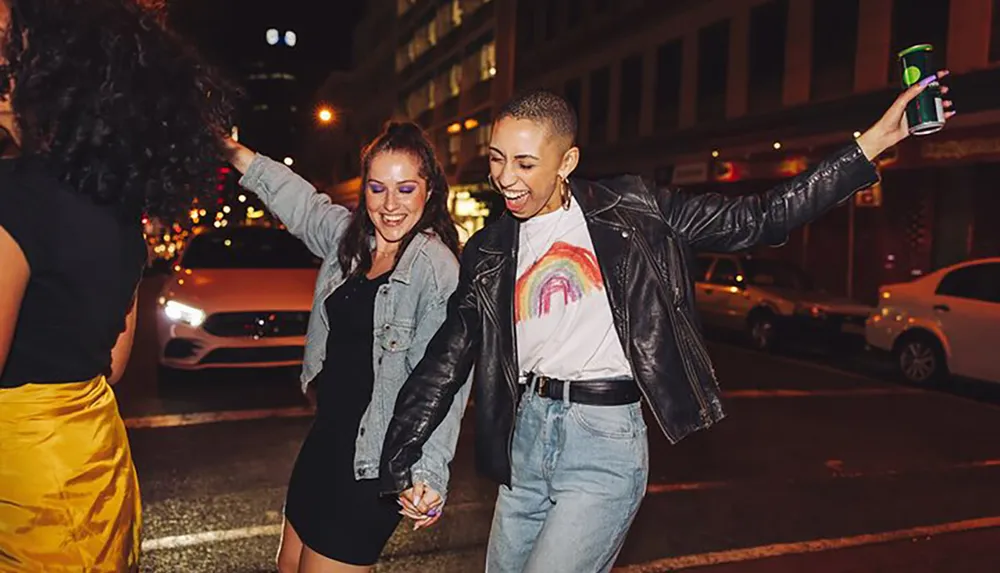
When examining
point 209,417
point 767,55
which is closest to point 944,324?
point 209,417

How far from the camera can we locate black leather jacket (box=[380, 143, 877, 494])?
9.07 feet

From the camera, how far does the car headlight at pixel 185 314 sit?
8.60m

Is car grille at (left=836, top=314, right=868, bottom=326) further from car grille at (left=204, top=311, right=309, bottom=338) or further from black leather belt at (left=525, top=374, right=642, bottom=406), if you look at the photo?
black leather belt at (left=525, top=374, right=642, bottom=406)

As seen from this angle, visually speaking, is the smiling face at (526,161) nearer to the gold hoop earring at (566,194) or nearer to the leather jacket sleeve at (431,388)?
the gold hoop earring at (566,194)

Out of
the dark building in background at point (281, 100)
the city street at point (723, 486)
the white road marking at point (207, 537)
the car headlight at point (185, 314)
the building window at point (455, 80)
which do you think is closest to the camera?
the white road marking at point (207, 537)

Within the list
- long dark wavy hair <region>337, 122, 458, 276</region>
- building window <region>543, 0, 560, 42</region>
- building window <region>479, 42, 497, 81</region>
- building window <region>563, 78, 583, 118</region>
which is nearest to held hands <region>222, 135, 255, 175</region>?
long dark wavy hair <region>337, 122, 458, 276</region>

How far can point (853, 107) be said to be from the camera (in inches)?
752


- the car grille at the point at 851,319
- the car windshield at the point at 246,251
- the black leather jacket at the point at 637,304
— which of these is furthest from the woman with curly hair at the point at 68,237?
the car grille at the point at 851,319

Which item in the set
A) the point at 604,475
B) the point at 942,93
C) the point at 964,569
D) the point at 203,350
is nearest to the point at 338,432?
the point at 604,475

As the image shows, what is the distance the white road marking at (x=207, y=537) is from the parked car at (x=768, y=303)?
30.5 ft

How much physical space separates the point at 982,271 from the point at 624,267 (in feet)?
31.2

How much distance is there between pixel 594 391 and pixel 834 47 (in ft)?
65.2

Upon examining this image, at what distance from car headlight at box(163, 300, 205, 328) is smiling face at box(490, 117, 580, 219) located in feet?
21.2

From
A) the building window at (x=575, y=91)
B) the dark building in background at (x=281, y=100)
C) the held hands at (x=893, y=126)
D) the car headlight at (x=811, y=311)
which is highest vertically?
the dark building in background at (x=281, y=100)
